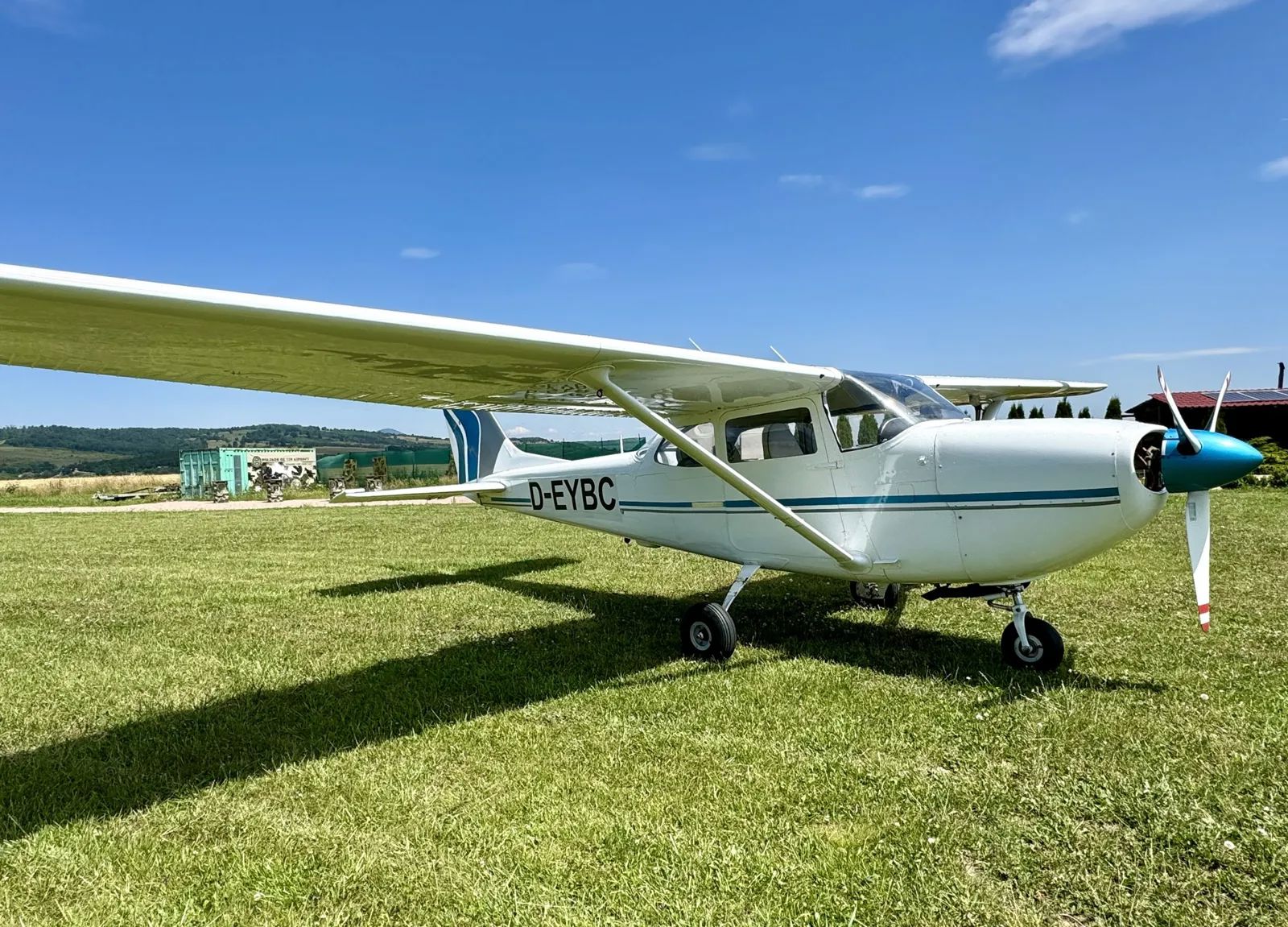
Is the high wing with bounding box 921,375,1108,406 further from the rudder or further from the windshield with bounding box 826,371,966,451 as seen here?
the rudder

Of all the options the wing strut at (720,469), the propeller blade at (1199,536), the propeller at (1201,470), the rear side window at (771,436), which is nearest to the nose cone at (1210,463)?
the propeller at (1201,470)

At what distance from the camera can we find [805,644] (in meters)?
6.34

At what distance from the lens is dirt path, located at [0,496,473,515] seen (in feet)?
81.2

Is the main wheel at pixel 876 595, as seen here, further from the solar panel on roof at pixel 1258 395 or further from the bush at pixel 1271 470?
the solar panel on roof at pixel 1258 395

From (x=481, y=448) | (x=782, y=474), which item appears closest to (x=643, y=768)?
(x=782, y=474)

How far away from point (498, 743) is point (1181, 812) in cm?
331

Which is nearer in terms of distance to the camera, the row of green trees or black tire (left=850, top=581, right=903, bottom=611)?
black tire (left=850, top=581, right=903, bottom=611)

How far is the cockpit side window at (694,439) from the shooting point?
23.3 feet

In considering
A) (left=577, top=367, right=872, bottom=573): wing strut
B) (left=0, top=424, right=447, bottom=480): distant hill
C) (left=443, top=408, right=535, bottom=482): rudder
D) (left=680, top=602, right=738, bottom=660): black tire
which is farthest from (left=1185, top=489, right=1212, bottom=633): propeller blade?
(left=0, top=424, right=447, bottom=480): distant hill

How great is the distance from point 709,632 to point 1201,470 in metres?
3.43

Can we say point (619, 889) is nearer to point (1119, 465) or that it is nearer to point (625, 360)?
point (625, 360)

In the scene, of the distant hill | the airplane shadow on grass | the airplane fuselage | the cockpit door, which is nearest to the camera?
the airplane shadow on grass

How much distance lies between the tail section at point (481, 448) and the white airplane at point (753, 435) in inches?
105

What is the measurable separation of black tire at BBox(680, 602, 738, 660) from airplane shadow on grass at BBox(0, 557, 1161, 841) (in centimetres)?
19
